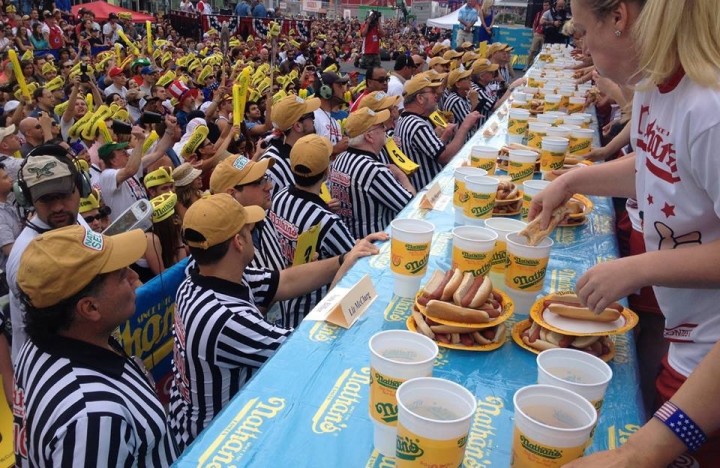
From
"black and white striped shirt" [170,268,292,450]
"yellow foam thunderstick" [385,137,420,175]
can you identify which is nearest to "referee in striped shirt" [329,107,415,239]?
"yellow foam thunderstick" [385,137,420,175]

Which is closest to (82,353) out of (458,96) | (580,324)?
(580,324)

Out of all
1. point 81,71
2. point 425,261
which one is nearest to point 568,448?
point 425,261

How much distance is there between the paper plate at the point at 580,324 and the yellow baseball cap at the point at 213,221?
1.41m

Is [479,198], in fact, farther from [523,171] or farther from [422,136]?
[422,136]

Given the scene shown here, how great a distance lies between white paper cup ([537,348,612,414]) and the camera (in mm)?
1496

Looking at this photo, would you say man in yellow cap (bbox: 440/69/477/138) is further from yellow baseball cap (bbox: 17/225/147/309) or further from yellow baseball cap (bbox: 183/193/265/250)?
yellow baseball cap (bbox: 17/225/147/309)

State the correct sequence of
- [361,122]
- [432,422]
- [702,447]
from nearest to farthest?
[432,422], [702,447], [361,122]

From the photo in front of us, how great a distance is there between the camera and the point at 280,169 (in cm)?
541

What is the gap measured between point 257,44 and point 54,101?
14776mm

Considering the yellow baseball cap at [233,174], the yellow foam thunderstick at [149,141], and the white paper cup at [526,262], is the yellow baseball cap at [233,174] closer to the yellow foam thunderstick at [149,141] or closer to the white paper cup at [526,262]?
the white paper cup at [526,262]

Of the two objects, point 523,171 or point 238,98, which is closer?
point 523,171

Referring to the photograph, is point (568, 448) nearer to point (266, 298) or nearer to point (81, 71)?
point (266, 298)

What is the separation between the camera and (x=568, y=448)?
47.5 inches

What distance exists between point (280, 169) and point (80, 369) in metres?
3.61
